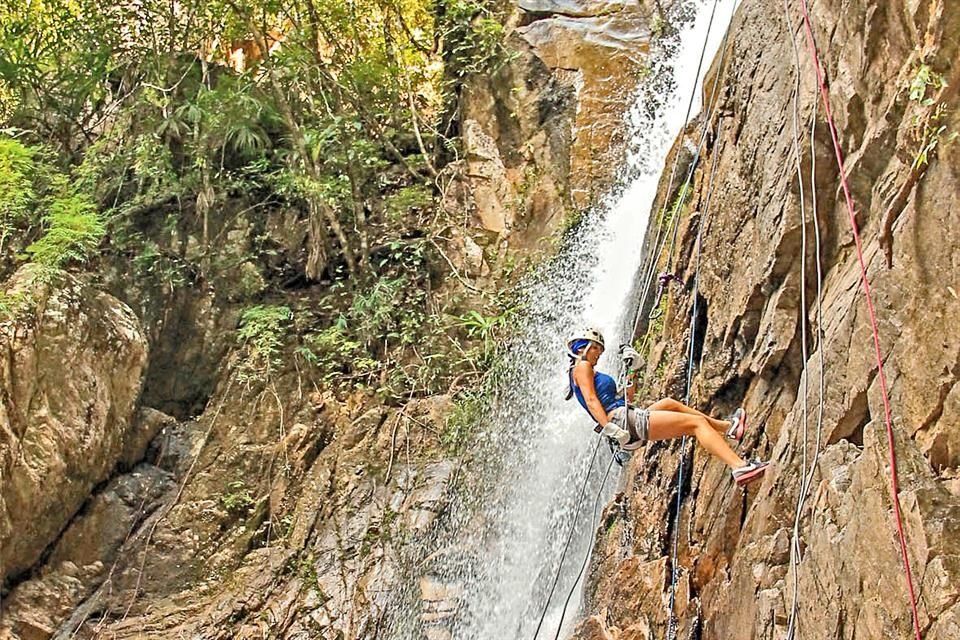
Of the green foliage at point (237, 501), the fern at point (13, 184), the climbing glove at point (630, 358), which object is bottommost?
the climbing glove at point (630, 358)

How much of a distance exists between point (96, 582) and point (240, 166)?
5485 millimetres

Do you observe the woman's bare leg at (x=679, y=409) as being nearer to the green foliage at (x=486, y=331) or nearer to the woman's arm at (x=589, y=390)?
the woman's arm at (x=589, y=390)

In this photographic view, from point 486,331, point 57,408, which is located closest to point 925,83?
point 486,331

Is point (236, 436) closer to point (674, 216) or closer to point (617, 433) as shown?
point (674, 216)

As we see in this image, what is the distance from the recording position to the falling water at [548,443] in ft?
28.1

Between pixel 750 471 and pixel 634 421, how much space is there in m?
0.84

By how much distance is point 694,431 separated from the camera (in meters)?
5.47

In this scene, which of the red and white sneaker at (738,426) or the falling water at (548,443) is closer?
the red and white sneaker at (738,426)

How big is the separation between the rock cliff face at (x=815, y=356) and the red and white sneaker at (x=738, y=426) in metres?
0.08

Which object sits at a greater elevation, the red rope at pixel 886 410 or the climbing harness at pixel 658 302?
the climbing harness at pixel 658 302

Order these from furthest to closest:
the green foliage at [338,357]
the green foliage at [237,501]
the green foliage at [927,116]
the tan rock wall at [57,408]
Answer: the green foliage at [338,357], the green foliage at [237,501], the tan rock wall at [57,408], the green foliage at [927,116]

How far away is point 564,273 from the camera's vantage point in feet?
34.4

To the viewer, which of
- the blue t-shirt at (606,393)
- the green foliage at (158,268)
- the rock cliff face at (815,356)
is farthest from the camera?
the green foliage at (158,268)

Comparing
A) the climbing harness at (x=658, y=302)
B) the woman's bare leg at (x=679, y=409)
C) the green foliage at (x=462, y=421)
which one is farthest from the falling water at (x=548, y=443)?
the woman's bare leg at (x=679, y=409)
